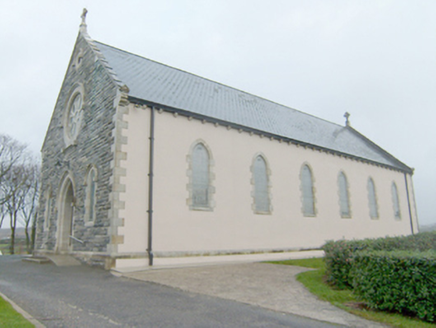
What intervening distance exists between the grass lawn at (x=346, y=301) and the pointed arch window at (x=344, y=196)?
12.4 meters

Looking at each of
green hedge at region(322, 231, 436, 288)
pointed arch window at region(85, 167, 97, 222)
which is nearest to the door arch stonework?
pointed arch window at region(85, 167, 97, 222)

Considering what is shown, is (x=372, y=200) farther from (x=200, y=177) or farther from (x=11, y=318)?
(x=11, y=318)

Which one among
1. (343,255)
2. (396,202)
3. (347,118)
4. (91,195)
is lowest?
(343,255)

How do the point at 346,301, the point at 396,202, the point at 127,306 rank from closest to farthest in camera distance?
the point at 127,306, the point at 346,301, the point at 396,202

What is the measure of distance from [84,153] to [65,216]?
4.09 meters

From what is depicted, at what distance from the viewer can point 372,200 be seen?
1015 inches

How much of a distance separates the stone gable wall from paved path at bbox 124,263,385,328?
3.60 meters

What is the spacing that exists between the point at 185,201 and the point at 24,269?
258 inches

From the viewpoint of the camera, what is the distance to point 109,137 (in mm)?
13852

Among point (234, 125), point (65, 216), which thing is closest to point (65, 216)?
point (65, 216)

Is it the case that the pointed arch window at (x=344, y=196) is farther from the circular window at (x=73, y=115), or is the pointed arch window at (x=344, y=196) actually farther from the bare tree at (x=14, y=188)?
the bare tree at (x=14, y=188)

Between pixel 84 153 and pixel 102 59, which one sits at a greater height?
pixel 102 59

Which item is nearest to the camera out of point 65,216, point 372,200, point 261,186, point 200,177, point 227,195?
point 200,177

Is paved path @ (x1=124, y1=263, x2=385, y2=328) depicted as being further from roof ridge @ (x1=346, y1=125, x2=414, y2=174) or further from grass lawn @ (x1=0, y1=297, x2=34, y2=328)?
roof ridge @ (x1=346, y1=125, x2=414, y2=174)
